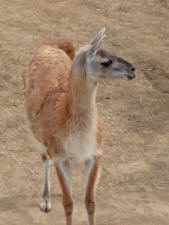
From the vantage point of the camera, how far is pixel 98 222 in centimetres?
688

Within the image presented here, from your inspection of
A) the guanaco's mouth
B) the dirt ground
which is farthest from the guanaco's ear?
the dirt ground

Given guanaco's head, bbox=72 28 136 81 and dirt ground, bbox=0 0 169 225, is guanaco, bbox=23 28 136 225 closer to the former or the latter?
guanaco's head, bbox=72 28 136 81

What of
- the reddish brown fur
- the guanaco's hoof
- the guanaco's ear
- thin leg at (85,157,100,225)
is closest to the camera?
the guanaco's ear

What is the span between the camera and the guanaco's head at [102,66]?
18.7ft

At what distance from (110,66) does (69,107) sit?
24.3 inches

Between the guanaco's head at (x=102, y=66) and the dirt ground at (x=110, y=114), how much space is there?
1965 millimetres

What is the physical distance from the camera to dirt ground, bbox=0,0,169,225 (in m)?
7.17

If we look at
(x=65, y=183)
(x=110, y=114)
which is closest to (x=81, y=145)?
(x=65, y=183)

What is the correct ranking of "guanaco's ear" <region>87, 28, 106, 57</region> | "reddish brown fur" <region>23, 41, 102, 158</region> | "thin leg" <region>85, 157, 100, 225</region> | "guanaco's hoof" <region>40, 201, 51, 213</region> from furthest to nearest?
"guanaco's hoof" <region>40, 201, 51, 213</region>, "thin leg" <region>85, 157, 100, 225</region>, "reddish brown fur" <region>23, 41, 102, 158</region>, "guanaco's ear" <region>87, 28, 106, 57</region>

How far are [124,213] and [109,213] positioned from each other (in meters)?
0.18

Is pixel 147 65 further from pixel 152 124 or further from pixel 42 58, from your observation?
pixel 42 58

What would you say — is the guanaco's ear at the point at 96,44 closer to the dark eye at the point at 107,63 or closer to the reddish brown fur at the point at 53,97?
the dark eye at the point at 107,63

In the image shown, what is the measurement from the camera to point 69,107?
237 inches

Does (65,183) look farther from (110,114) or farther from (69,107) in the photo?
(110,114)
